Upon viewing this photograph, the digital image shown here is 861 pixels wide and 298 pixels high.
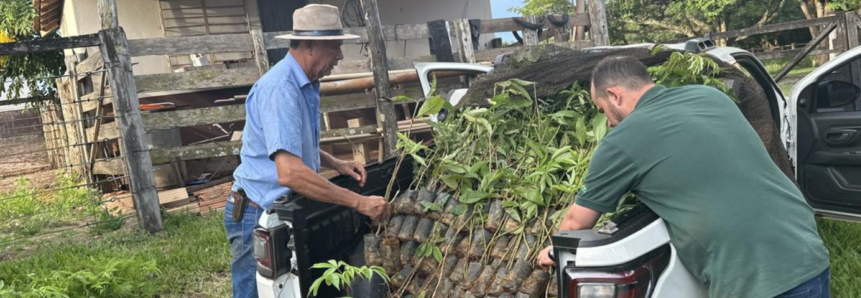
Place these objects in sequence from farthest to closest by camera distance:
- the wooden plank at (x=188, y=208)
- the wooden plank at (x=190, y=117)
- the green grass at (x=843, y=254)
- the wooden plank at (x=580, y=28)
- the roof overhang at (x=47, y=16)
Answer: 1. the roof overhang at (x=47, y=16)
2. the wooden plank at (x=580, y=28)
3. the wooden plank at (x=188, y=208)
4. the wooden plank at (x=190, y=117)
5. the green grass at (x=843, y=254)

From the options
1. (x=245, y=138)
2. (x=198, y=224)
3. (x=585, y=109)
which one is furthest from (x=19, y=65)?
(x=585, y=109)

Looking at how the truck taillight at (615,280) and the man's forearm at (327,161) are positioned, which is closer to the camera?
the truck taillight at (615,280)

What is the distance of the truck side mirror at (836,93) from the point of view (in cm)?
483

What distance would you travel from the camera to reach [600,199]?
2225mm

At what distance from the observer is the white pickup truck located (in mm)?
1937

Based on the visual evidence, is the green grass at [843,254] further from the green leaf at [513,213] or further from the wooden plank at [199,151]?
the wooden plank at [199,151]

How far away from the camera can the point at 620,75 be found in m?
2.49

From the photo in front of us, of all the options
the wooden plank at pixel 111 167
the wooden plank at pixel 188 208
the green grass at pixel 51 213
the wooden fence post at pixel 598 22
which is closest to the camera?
the green grass at pixel 51 213

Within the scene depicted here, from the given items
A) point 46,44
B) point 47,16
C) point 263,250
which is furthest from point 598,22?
point 47,16

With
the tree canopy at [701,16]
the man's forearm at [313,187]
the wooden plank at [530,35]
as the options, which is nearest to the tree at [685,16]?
the tree canopy at [701,16]

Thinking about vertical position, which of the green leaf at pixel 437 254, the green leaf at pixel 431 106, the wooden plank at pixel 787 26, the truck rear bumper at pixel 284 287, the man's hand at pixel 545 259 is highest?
the wooden plank at pixel 787 26

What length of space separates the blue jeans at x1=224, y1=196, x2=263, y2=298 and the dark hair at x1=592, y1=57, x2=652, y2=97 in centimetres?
177

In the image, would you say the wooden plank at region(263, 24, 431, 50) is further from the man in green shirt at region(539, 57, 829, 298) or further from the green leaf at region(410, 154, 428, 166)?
the man in green shirt at region(539, 57, 829, 298)

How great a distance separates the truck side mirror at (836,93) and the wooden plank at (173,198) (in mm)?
6661
